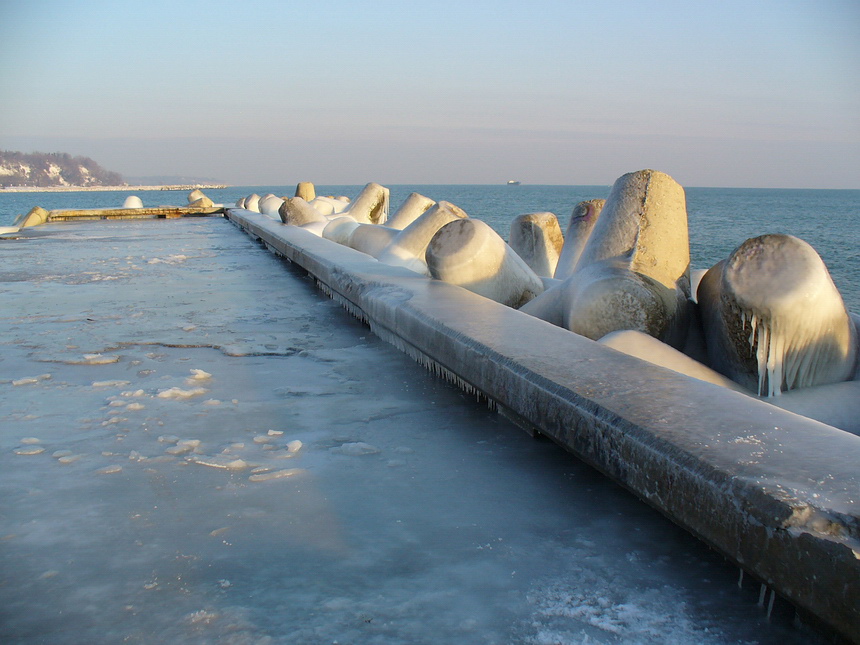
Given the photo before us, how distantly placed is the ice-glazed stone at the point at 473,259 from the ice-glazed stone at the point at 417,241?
1.76m

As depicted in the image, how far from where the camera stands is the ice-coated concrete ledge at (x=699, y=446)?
1432 mm

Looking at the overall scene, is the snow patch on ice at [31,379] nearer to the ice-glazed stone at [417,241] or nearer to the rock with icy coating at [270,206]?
the ice-glazed stone at [417,241]

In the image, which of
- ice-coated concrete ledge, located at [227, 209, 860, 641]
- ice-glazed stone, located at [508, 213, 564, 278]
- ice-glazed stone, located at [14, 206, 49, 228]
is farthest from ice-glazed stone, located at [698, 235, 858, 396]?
ice-glazed stone, located at [14, 206, 49, 228]

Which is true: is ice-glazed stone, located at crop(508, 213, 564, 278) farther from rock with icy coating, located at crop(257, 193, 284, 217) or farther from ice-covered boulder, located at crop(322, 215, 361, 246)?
rock with icy coating, located at crop(257, 193, 284, 217)

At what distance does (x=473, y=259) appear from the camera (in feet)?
15.9

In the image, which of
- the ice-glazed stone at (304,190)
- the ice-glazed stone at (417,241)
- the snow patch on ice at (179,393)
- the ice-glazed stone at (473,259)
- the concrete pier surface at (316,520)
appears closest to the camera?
the concrete pier surface at (316,520)

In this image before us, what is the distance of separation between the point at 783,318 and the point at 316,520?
2.32 m

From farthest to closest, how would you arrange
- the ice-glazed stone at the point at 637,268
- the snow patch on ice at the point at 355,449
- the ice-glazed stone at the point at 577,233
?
the ice-glazed stone at the point at 577,233 → the ice-glazed stone at the point at 637,268 → the snow patch on ice at the point at 355,449

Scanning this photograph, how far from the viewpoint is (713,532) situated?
5.46 ft

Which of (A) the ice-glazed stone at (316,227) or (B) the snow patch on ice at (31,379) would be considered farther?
(A) the ice-glazed stone at (316,227)

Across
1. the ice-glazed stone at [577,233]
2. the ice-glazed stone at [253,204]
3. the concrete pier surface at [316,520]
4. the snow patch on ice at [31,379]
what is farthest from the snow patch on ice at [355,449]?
the ice-glazed stone at [253,204]

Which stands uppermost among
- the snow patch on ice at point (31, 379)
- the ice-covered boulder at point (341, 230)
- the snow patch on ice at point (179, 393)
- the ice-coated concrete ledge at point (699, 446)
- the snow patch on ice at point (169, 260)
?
the ice-coated concrete ledge at point (699, 446)

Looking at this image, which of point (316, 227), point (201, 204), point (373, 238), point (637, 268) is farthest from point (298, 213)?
point (201, 204)

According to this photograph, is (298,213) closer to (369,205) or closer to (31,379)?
(369,205)
